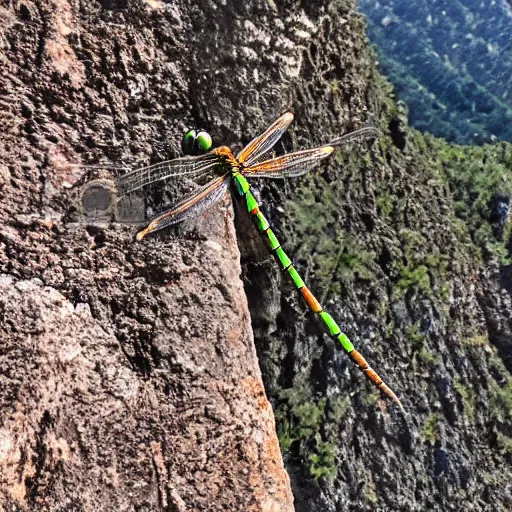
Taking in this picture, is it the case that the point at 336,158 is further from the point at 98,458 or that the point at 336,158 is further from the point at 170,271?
the point at 98,458

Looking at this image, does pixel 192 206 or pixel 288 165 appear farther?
pixel 288 165

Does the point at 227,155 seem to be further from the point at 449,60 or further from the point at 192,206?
the point at 449,60

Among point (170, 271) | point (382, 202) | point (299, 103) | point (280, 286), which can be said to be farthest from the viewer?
point (382, 202)

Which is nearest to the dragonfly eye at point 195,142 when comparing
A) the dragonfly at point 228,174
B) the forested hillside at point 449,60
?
the dragonfly at point 228,174

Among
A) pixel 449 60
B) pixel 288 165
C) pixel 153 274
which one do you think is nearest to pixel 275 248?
pixel 288 165

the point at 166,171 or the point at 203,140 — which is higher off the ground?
the point at 203,140

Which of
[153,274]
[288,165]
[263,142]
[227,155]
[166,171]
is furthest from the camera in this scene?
[288,165]

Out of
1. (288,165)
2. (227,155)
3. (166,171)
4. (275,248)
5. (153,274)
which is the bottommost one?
(153,274)

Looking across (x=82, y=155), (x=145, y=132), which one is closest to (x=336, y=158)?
(x=145, y=132)
